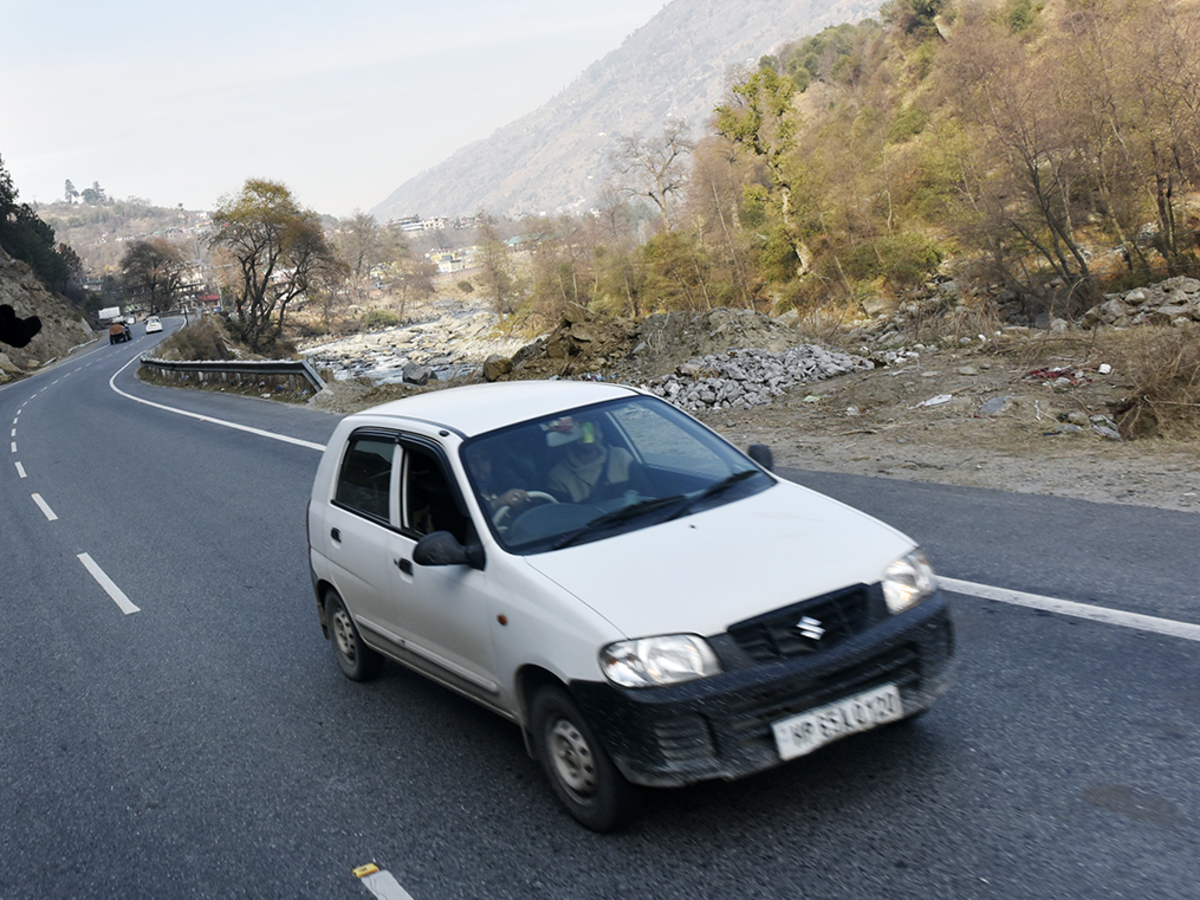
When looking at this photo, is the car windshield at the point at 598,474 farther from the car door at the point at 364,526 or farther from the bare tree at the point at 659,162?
the bare tree at the point at 659,162

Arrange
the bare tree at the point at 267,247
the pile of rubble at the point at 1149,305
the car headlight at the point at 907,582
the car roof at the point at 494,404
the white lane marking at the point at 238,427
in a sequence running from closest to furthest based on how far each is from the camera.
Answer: the car headlight at the point at 907,582 < the car roof at the point at 494,404 < the white lane marking at the point at 238,427 < the pile of rubble at the point at 1149,305 < the bare tree at the point at 267,247

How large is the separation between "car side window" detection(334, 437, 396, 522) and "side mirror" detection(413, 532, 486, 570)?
36.0 inches

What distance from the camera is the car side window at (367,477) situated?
16.7 feet

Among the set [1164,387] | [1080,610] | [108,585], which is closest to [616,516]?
[1080,610]

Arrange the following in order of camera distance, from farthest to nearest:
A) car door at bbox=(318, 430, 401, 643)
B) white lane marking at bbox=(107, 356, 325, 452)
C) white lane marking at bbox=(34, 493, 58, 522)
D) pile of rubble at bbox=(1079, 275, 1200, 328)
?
pile of rubble at bbox=(1079, 275, 1200, 328) < white lane marking at bbox=(107, 356, 325, 452) < white lane marking at bbox=(34, 493, 58, 522) < car door at bbox=(318, 430, 401, 643)

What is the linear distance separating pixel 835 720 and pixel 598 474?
167 cm

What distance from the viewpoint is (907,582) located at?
3863mm

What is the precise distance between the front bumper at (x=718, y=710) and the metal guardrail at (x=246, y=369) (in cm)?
2186

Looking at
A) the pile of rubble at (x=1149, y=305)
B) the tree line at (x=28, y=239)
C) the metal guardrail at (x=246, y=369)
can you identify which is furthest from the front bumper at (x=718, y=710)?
the tree line at (x=28, y=239)

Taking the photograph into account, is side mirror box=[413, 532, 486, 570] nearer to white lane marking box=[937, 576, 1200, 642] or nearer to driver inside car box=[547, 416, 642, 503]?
Result: driver inside car box=[547, 416, 642, 503]

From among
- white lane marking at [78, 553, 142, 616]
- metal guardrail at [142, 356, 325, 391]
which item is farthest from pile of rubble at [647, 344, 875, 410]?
metal guardrail at [142, 356, 325, 391]

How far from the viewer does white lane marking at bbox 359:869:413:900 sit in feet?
11.4

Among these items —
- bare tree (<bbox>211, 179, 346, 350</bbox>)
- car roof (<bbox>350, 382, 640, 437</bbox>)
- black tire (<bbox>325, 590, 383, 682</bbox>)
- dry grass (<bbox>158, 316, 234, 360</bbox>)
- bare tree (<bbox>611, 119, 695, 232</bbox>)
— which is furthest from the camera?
bare tree (<bbox>611, 119, 695, 232</bbox>)

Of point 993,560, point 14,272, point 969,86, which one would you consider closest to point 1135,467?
point 993,560
